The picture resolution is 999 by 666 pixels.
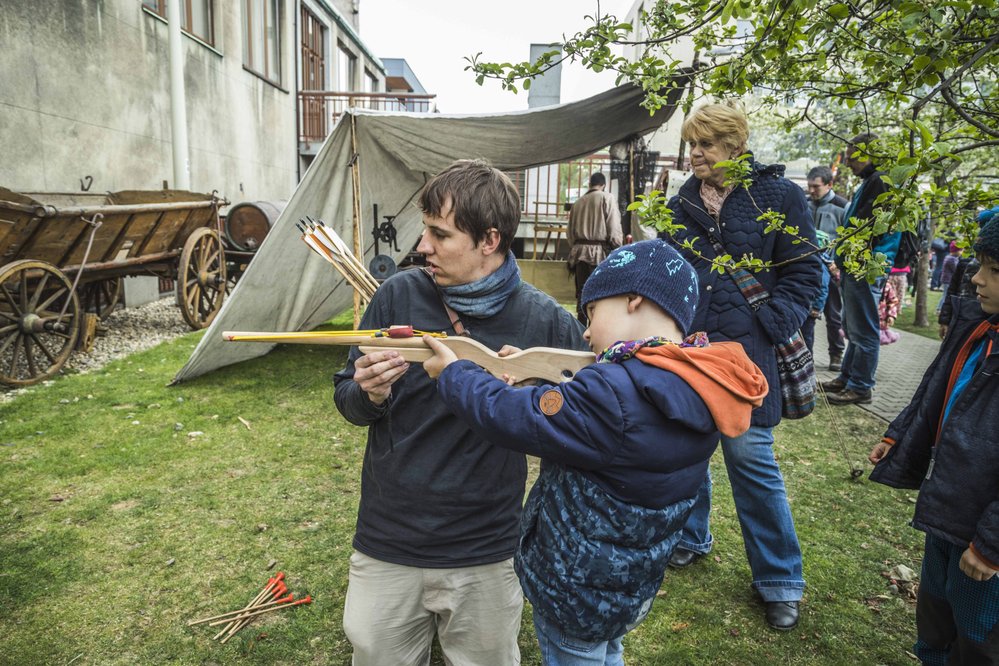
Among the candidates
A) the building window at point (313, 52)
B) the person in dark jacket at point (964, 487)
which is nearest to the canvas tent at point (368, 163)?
the person in dark jacket at point (964, 487)

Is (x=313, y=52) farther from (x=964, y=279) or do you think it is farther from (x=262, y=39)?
Answer: (x=964, y=279)

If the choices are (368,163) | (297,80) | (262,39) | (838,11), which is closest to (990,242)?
(838,11)

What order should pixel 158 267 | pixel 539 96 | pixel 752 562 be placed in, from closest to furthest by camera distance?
pixel 752 562
pixel 158 267
pixel 539 96

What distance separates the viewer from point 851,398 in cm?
619

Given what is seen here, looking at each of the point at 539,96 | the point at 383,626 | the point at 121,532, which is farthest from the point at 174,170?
the point at 539,96

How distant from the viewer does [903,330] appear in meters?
11.5

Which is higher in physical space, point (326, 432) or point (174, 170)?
point (174, 170)

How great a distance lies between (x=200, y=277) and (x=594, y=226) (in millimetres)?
5294

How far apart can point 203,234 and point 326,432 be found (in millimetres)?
4784

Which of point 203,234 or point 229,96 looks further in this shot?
point 229,96

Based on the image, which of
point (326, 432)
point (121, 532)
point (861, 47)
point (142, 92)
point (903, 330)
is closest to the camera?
point (861, 47)

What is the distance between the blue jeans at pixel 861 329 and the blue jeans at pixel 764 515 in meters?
3.66

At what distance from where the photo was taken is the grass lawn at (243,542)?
2619mm

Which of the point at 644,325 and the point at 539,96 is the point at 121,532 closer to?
the point at 644,325
